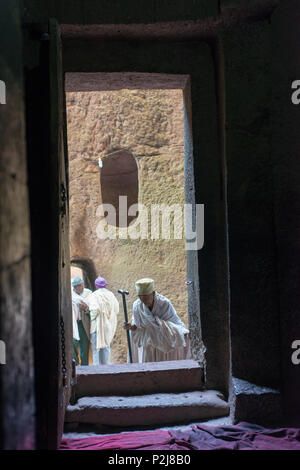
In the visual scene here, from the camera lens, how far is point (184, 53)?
3.84 m

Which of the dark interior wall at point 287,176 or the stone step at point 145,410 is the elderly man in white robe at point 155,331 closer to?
the stone step at point 145,410

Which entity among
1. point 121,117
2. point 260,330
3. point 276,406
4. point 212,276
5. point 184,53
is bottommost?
point 276,406

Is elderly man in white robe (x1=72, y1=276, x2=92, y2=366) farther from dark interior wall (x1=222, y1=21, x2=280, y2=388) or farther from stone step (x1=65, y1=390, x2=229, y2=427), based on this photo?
dark interior wall (x1=222, y1=21, x2=280, y2=388)

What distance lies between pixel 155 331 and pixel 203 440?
1.92m

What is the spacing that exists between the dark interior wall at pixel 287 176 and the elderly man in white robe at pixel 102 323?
5.05 meters

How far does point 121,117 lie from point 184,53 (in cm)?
704

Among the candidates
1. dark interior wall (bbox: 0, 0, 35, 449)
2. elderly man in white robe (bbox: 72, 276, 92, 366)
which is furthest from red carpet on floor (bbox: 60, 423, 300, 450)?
elderly man in white robe (bbox: 72, 276, 92, 366)

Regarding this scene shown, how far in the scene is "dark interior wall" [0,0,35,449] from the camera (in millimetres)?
1312

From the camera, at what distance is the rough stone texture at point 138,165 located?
35.0ft

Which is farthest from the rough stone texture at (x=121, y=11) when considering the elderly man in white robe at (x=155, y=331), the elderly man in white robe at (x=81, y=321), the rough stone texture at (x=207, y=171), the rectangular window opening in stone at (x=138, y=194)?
the rectangular window opening in stone at (x=138, y=194)

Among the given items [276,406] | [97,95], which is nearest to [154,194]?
[97,95]

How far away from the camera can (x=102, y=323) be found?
8258 mm

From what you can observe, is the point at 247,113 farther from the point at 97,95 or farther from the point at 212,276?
the point at 97,95

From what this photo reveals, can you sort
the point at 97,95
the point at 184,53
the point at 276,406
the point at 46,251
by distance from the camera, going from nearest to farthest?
1. the point at 46,251
2. the point at 276,406
3. the point at 184,53
4. the point at 97,95
